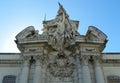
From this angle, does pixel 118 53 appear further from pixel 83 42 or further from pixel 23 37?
pixel 23 37

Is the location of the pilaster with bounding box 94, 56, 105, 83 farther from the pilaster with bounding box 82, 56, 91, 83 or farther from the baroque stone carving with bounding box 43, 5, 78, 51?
the baroque stone carving with bounding box 43, 5, 78, 51

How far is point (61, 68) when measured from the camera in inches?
847

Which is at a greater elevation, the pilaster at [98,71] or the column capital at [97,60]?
the column capital at [97,60]

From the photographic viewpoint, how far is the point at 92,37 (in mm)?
22547

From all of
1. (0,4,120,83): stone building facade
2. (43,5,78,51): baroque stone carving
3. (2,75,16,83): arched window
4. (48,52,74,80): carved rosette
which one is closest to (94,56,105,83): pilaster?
(0,4,120,83): stone building facade

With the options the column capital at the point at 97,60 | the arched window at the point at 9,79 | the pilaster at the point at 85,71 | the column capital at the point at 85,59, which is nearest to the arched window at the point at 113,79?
the column capital at the point at 97,60

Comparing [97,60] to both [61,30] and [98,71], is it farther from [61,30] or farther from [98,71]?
[61,30]

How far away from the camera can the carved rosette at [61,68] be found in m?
21.2

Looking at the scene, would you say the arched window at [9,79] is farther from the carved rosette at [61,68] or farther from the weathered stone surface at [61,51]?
the carved rosette at [61,68]

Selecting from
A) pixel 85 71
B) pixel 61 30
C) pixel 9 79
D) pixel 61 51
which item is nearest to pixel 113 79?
pixel 85 71

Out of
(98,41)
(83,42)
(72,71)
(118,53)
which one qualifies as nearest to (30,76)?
(72,71)

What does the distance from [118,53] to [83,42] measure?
4.24 meters

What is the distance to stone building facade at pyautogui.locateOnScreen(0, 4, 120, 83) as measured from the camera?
68.4ft

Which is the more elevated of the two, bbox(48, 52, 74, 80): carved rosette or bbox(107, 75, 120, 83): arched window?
bbox(48, 52, 74, 80): carved rosette
